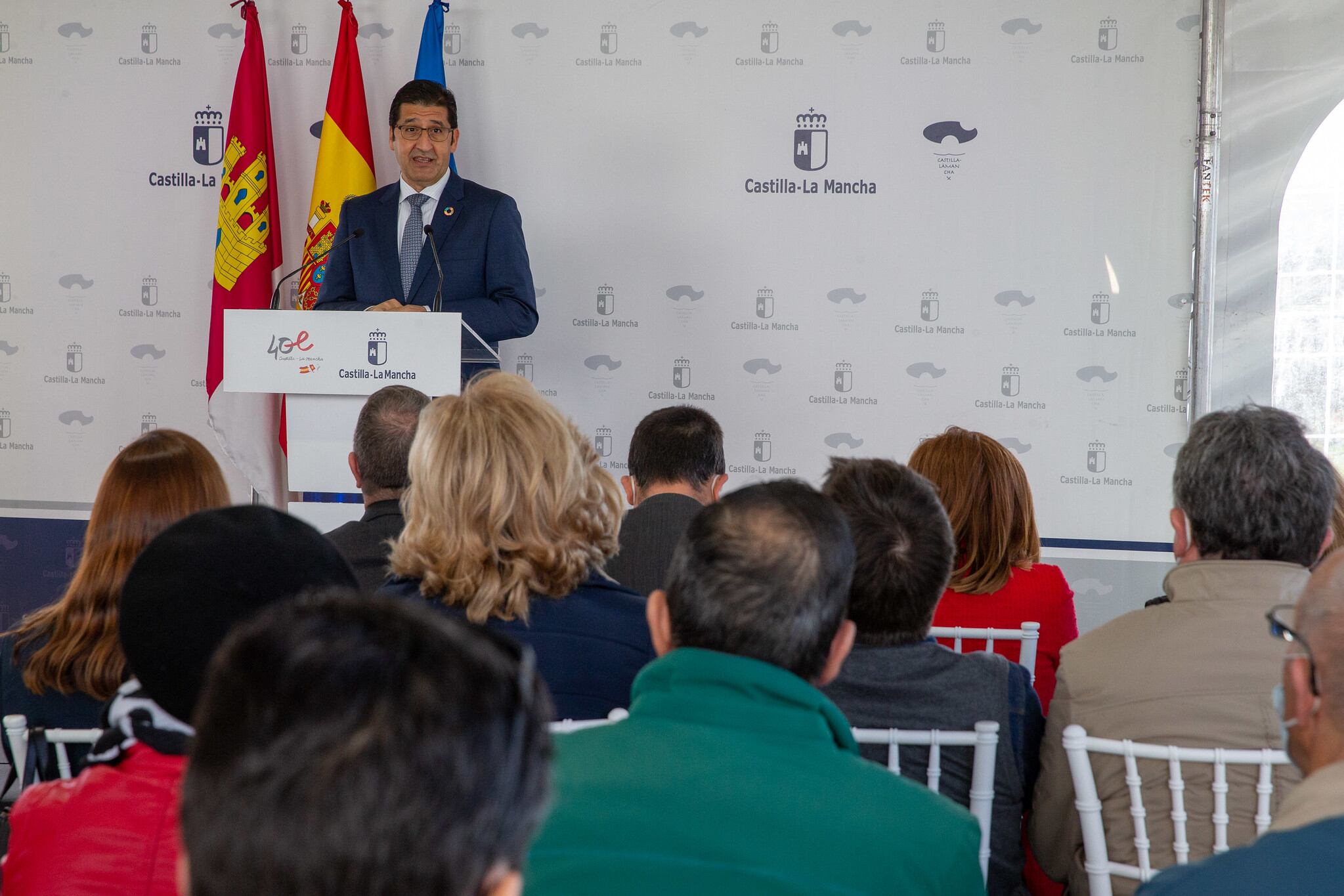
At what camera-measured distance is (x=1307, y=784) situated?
948 mm

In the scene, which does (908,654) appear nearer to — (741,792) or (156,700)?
(741,792)

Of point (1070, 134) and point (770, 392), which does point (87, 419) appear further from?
point (1070, 134)

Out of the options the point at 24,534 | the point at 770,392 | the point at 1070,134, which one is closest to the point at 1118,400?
the point at 1070,134

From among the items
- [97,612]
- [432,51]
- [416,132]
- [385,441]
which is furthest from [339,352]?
[432,51]

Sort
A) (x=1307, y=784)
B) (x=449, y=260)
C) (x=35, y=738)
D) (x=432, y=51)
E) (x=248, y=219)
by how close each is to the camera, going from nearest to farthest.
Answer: (x=1307, y=784) < (x=35, y=738) < (x=449, y=260) < (x=432, y=51) < (x=248, y=219)

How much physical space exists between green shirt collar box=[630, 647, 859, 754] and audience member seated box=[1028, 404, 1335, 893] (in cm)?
79

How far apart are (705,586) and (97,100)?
480cm

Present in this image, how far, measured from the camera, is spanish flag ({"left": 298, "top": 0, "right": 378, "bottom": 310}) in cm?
463

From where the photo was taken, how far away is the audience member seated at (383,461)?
2488mm

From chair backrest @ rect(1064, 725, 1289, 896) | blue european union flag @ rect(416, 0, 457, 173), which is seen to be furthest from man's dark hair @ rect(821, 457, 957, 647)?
blue european union flag @ rect(416, 0, 457, 173)

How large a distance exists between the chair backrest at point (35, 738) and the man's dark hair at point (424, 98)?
313 cm

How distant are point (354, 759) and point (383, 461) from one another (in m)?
2.17

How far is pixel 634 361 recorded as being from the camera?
4.86 metres

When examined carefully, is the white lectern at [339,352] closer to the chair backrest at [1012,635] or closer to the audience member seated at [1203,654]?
the chair backrest at [1012,635]
